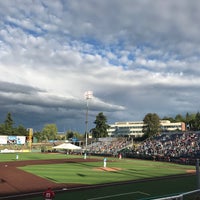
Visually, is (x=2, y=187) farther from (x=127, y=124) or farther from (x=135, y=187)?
(x=127, y=124)

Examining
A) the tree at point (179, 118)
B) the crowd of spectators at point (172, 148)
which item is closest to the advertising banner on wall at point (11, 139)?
the crowd of spectators at point (172, 148)

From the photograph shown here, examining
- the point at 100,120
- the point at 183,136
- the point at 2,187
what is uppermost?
the point at 100,120

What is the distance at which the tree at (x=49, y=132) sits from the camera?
537ft

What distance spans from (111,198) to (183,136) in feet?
163

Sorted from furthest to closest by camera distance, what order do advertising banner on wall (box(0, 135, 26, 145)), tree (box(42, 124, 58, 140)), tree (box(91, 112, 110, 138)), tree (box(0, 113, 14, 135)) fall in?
tree (box(42, 124, 58, 140))
tree (box(0, 113, 14, 135))
tree (box(91, 112, 110, 138))
advertising banner on wall (box(0, 135, 26, 145))

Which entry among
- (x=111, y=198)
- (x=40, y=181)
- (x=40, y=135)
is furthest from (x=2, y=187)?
(x=40, y=135)

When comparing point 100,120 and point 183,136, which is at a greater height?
point 100,120

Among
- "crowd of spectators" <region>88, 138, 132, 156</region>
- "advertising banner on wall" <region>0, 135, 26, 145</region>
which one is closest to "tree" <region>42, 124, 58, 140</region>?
"advertising banner on wall" <region>0, 135, 26, 145</region>

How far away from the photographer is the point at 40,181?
2231 centimetres

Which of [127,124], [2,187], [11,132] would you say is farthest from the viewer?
[127,124]

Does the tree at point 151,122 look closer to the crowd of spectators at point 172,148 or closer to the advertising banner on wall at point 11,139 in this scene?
the crowd of spectators at point 172,148

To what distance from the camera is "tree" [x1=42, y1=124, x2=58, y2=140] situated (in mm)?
163750

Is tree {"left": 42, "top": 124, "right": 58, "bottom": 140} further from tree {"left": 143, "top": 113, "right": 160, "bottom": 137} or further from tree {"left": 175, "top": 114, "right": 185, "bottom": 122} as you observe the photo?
tree {"left": 175, "top": 114, "right": 185, "bottom": 122}

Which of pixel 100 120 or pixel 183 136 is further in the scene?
pixel 100 120
